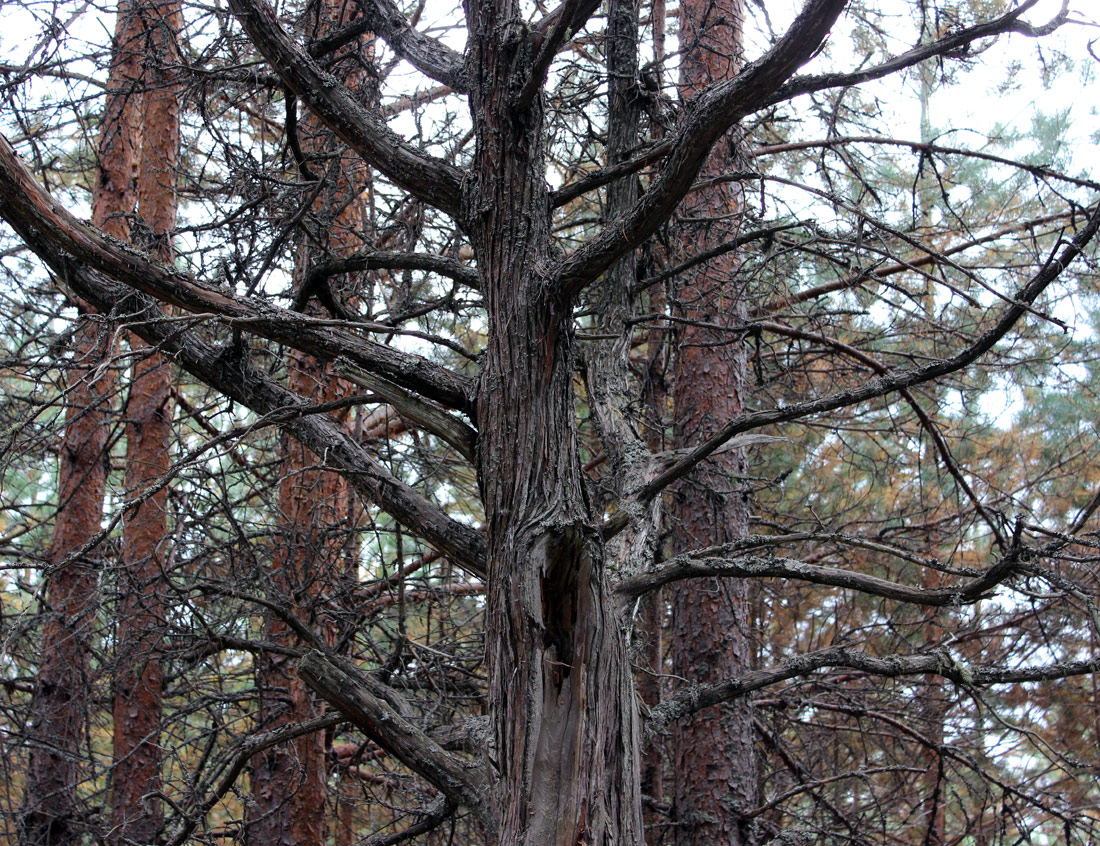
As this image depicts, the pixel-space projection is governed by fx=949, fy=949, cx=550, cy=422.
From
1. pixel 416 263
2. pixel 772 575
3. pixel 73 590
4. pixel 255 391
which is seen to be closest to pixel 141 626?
pixel 73 590

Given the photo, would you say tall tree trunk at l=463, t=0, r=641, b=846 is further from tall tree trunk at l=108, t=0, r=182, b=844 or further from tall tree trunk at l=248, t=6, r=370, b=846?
tall tree trunk at l=108, t=0, r=182, b=844

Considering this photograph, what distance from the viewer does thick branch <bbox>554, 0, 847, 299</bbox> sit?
7.34 ft

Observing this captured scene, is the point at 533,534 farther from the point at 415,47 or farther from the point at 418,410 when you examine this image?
the point at 415,47

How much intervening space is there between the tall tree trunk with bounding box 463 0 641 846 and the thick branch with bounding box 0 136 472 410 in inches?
10.3

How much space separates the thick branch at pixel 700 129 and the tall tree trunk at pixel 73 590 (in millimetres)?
3802

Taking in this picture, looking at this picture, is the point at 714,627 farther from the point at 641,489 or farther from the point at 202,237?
the point at 202,237

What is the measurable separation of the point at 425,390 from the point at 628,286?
1.45 m

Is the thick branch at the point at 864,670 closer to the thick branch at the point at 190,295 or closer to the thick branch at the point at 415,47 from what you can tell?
the thick branch at the point at 190,295

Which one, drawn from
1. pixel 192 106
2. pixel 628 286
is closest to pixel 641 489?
pixel 628 286

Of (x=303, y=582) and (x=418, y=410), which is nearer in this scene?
(x=418, y=410)

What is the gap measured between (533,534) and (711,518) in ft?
10.7

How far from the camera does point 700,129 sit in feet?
8.29

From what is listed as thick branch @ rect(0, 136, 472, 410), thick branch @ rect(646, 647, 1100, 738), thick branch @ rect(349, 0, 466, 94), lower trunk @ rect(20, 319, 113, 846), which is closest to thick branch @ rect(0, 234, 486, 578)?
thick branch @ rect(0, 136, 472, 410)

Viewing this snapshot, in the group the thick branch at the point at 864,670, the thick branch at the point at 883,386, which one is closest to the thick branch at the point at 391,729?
the thick branch at the point at 864,670
